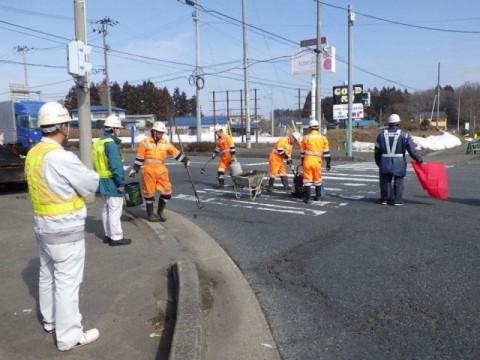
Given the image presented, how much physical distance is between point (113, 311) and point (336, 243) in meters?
3.64

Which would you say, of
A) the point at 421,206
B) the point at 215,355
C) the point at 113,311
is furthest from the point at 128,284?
the point at 421,206

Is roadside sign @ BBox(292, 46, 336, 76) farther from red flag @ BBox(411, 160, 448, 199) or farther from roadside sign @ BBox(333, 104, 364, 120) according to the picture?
red flag @ BBox(411, 160, 448, 199)

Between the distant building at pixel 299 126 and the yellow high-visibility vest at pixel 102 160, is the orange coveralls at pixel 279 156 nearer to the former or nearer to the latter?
the distant building at pixel 299 126

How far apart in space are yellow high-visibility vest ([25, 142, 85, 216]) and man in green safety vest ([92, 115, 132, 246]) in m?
3.09

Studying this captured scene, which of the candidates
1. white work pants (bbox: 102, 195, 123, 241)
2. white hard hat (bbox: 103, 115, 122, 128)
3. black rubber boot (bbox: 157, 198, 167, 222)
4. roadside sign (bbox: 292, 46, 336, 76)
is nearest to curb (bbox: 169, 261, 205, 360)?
white work pants (bbox: 102, 195, 123, 241)

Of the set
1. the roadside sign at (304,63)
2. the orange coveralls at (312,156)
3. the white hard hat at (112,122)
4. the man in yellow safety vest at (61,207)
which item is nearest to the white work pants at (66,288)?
the man in yellow safety vest at (61,207)

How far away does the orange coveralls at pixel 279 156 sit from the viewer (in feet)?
38.1

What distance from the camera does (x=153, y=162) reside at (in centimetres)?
798

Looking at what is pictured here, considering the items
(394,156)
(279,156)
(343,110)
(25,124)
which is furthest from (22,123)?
(394,156)

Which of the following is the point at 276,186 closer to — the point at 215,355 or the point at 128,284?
the point at 128,284

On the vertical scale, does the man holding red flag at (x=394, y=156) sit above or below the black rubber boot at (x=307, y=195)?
above

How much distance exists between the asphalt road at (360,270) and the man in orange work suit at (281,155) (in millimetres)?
1578

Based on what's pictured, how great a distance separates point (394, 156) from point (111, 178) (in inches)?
236

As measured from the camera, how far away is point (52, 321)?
3.89 metres
